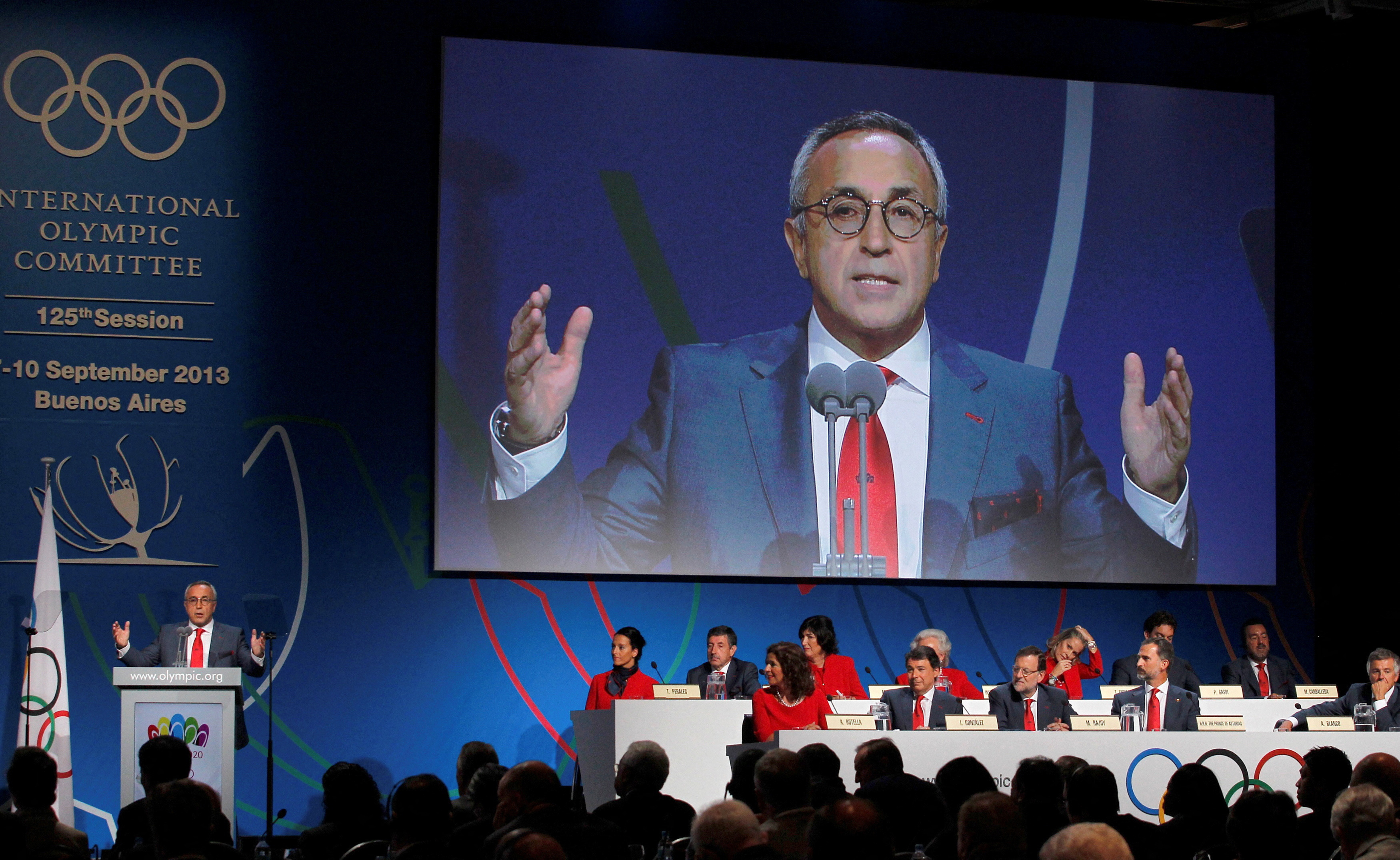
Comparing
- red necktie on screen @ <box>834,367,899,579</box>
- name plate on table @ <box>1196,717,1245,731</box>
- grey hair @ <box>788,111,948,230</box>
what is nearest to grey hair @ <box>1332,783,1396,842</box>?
name plate on table @ <box>1196,717,1245,731</box>

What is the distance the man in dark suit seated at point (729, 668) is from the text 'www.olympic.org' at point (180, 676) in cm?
266

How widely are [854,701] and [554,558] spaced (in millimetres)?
2382

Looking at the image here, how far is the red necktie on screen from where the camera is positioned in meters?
8.80

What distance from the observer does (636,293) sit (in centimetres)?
877

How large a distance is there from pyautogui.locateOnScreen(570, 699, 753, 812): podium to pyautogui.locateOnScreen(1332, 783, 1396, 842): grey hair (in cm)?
322

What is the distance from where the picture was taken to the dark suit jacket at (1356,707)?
6.96m

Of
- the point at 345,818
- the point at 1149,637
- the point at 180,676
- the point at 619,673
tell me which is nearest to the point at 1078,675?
the point at 1149,637

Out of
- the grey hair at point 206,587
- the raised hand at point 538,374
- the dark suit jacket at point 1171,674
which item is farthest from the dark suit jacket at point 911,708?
the grey hair at point 206,587

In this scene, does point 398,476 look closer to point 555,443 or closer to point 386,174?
point 555,443

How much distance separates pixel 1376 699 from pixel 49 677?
23.0 feet

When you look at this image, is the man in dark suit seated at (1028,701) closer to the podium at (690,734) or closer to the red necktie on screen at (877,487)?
the podium at (690,734)

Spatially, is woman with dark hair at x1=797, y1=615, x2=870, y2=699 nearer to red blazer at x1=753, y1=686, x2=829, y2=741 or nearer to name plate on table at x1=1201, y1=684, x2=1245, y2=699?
red blazer at x1=753, y1=686, x2=829, y2=741

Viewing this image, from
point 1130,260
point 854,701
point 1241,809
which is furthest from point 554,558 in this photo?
point 1241,809

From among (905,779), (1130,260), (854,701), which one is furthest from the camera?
(1130,260)
